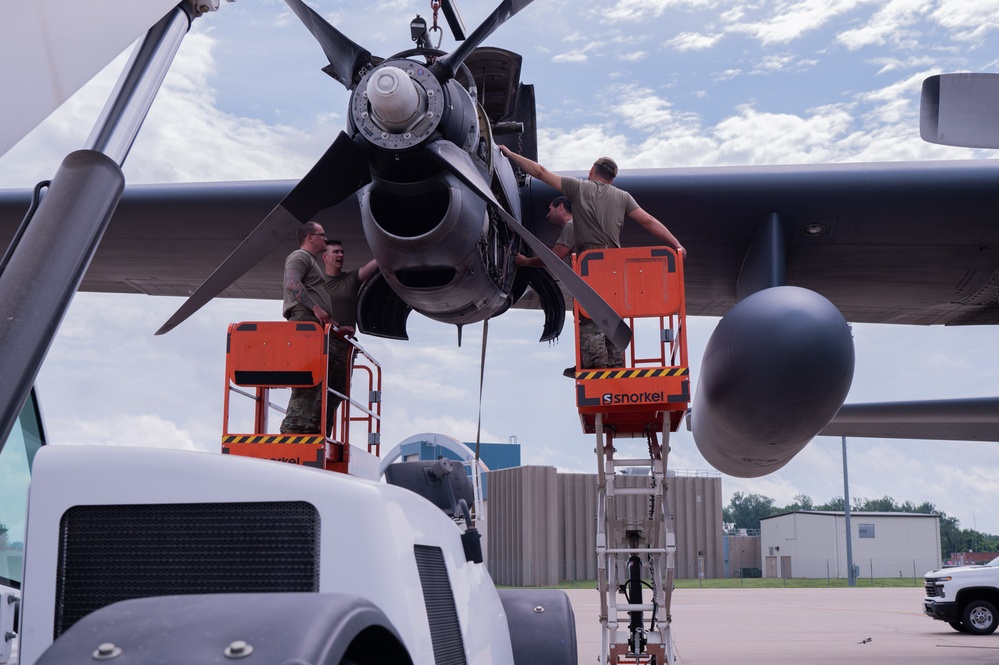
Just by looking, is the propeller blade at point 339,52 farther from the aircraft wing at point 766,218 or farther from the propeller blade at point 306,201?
the aircraft wing at point 766,218

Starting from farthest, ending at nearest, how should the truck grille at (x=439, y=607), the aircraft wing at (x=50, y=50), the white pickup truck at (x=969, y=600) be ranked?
the white pickup truck at (x=969, y=600)
the truck grille at (x=439, y=607)
the aircraft wing at (x=50, y=50)

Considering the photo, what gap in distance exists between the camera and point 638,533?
26.5ft

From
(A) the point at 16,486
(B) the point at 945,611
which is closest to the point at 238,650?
(A) the point at 16,486

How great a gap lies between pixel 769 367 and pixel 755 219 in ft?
8.24

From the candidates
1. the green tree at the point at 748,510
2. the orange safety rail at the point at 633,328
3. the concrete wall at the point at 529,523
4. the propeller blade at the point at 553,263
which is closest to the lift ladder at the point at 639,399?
the orange safety rail at the point at 633,328

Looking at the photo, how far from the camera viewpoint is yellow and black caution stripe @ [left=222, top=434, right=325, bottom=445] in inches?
293

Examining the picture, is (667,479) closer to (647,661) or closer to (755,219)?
(647,661)

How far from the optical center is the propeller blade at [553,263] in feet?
17.7

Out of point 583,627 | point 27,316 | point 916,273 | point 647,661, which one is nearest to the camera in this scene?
point 27,316

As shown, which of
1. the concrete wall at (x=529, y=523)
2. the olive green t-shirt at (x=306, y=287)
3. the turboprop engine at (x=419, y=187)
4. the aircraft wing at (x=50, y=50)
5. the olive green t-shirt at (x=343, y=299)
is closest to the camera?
the aircraft wing at (x=50, y=50)

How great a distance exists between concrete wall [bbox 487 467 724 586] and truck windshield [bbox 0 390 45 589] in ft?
131

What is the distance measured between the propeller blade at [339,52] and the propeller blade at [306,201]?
0.47m

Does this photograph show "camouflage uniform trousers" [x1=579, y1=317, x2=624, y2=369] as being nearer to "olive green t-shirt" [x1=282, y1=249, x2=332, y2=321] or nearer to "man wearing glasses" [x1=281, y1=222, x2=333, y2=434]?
"man wearing glasses" [x1=281, y1=222, x2=333, y2=434]

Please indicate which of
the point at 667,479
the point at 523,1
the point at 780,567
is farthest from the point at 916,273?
the point at 780,567
